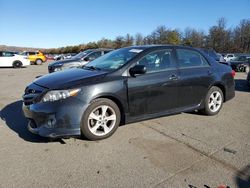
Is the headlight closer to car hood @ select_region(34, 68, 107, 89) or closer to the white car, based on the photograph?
car hood @ select_region(34, 68, 107, 89)

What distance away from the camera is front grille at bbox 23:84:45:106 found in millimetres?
4047

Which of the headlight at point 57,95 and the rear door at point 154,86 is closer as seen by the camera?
the headlight at point 57,95

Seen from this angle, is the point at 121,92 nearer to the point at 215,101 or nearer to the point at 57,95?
the point at 57,95

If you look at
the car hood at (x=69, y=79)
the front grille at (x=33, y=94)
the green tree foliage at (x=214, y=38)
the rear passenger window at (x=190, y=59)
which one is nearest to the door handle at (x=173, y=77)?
the rear passenger window at (x=190, y=59)

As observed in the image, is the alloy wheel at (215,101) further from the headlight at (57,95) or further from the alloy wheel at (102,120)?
the headlight at (57,95)

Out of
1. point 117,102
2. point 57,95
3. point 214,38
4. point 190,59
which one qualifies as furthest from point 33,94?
point 214,38

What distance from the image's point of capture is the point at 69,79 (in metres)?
4.24

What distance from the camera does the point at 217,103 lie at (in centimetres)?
593

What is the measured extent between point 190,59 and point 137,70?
1.62 m

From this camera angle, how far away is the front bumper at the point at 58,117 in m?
3.87

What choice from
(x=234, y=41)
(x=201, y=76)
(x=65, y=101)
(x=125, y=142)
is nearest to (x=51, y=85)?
(x=65, y=101)

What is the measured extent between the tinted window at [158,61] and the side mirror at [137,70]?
10.4 inches

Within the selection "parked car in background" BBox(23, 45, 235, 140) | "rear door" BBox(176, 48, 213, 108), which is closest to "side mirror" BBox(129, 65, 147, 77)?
"parked car in background" BBox(23, 45, 235, 140)

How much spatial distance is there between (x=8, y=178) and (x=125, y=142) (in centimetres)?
181
